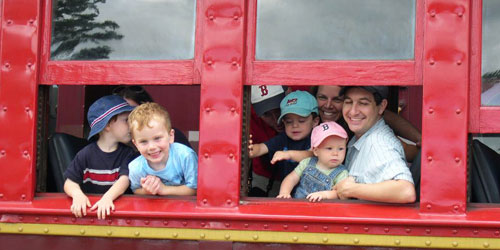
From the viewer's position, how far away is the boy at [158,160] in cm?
268

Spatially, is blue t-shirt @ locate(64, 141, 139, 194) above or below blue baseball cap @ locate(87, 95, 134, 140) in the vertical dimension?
below

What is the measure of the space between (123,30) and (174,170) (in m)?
0.66

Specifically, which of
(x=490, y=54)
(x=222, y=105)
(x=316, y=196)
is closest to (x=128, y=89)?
(x=222, y=105)

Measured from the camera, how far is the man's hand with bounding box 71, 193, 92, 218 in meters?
2.56

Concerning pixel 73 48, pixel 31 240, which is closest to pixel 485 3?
pixel 73 48

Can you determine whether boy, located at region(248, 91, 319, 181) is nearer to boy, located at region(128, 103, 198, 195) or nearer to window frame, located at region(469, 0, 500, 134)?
boy, located at region(128, 103, 198, 195)

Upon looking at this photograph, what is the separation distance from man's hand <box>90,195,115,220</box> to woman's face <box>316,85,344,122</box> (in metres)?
1.26

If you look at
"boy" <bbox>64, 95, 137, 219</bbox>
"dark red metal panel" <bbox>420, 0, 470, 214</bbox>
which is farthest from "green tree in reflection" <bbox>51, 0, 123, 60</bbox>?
"dark red metal panel" <bbox>420, 0, 470, 214</bbox>

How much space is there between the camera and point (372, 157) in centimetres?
265

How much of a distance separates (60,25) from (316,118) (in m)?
1.35

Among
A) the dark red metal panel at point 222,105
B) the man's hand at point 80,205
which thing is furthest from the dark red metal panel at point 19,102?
the dark red metal panel at point 222,105

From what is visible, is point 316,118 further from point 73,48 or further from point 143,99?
point 73,48

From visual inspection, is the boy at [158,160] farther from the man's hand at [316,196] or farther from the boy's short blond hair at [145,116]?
the man's hand at [316,196]

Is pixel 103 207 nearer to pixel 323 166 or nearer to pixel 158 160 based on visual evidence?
pixel 158 160
